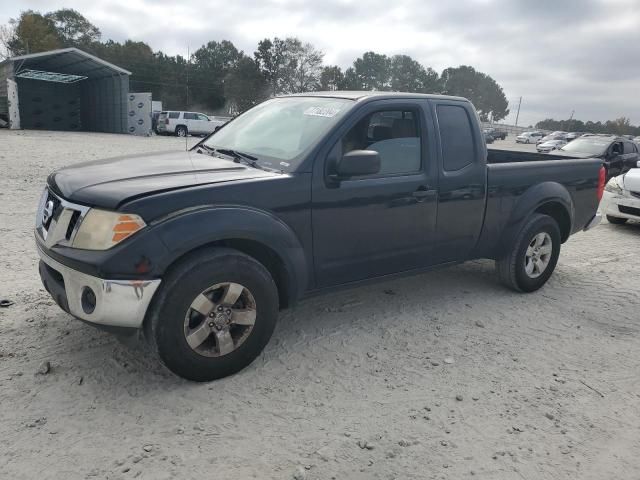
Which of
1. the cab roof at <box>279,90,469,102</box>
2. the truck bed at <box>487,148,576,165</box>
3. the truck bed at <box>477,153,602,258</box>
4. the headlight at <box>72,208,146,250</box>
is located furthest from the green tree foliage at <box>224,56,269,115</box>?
the headlight at <box>72,208,146,250</box>

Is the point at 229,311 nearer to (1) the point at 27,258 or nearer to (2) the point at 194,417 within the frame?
(2) the point at 194,417

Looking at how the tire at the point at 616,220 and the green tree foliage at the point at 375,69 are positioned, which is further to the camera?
the green tree foliage at the point at 375,69

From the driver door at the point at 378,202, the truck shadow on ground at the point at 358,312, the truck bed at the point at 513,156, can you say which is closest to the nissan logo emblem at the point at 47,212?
the truck shadow on ground at the point at 358,312

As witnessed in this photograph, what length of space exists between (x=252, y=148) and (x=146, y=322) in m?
1.58

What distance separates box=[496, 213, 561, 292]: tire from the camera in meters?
4.81

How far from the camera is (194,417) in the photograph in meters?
2.81

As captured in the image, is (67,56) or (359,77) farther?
(359,77)

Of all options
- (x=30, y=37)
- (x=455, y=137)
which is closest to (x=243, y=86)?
(x=30, y=37)

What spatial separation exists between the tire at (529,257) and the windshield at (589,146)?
9791mm

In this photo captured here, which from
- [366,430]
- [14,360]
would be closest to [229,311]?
[366,430]

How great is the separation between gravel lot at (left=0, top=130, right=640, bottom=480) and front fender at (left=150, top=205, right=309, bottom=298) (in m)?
0.71

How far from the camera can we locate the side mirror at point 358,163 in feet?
11.0

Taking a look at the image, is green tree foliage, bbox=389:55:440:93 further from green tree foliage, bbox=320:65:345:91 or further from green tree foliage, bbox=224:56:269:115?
green tree foliage, bbox=224:56:269:115

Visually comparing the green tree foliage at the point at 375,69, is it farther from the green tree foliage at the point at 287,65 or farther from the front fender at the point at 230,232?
the front fender at the point at 230,232
